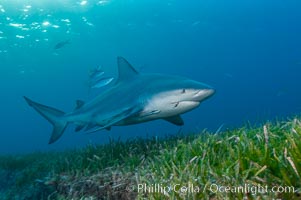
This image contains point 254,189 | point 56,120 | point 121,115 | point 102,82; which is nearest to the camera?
point 254,189

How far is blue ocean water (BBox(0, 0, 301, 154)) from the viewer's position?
41.4 meters

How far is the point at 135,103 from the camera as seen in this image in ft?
21.5

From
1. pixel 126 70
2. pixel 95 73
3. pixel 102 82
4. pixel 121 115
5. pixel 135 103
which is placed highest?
pixel 95 73

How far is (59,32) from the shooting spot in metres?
46.3

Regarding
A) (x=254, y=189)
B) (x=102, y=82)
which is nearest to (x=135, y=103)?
(x=254, y=189)

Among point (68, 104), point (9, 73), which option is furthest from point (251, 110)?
point (9, 73)

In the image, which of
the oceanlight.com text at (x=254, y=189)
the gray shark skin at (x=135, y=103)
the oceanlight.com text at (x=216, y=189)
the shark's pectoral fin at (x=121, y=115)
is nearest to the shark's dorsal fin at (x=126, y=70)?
the gray shark skin at (x=135, y=103)

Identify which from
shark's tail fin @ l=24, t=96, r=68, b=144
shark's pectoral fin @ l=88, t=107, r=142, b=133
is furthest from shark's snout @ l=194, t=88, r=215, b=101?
shark's tail fin @ l=24, t=96, r=68, b=144

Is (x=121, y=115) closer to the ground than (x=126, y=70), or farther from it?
closer to the ground

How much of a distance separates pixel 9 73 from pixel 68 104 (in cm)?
6397

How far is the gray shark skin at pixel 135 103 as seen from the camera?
5914 mm

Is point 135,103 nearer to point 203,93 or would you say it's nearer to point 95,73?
point 203,93

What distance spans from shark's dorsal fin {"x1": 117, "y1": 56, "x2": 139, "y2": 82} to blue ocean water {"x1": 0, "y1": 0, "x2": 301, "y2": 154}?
295 cm

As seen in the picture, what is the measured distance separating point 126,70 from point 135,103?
4.26 ft
